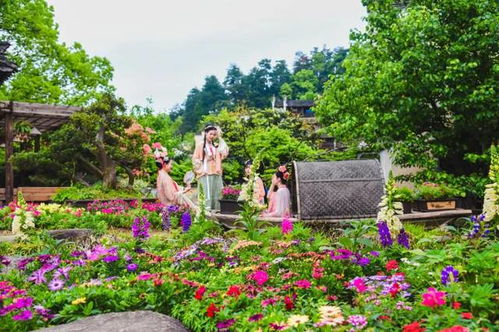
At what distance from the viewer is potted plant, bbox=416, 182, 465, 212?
39.8 feet

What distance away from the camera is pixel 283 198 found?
1166cm

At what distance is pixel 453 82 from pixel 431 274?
32.4 feet

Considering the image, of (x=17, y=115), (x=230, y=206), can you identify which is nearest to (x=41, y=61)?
(x=17, y=115)

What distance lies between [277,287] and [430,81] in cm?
981

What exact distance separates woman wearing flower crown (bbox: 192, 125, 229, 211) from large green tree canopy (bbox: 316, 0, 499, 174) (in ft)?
12.3

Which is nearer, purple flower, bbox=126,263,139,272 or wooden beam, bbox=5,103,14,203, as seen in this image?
purple flower, bbox=126,263,139,272

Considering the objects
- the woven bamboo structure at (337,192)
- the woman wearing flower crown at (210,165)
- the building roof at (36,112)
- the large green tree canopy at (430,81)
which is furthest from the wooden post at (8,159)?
the woven bamboo structure at (337,192)

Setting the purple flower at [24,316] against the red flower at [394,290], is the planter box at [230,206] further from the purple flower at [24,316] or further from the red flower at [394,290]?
the red flower at [394,290]

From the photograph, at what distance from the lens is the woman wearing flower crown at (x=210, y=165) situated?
13.4 m

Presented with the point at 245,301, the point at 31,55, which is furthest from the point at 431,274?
the point at 31,55

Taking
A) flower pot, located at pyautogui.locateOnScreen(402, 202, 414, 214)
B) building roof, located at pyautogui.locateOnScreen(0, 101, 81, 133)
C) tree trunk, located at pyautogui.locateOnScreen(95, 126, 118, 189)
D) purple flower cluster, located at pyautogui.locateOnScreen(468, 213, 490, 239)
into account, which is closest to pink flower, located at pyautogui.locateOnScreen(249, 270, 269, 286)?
purple flower cluster, located at pyautogui.locateOnScreen(468, 213, 490, 239)

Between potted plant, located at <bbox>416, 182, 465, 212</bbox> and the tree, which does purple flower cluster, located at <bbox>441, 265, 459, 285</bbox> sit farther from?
the tree

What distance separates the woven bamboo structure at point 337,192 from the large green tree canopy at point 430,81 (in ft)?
12.2

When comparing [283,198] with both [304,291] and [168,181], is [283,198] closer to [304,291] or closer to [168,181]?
[168,181]
